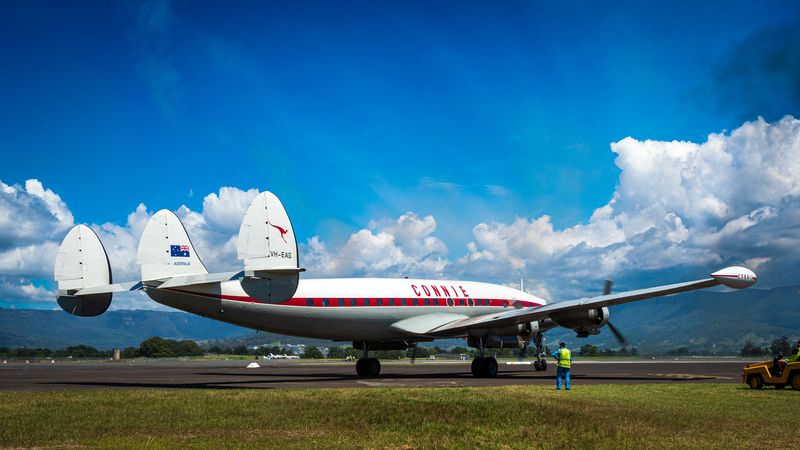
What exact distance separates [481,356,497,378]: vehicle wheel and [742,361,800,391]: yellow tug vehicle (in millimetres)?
11254

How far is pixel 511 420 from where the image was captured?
14.8m

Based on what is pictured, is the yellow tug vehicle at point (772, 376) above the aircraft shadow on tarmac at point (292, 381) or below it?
above

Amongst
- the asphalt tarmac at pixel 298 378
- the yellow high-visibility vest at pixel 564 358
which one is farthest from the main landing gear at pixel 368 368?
the yellow high-visibility vest at pixel 564 358

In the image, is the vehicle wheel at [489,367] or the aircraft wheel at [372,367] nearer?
the vehicle wheel at [489,367]

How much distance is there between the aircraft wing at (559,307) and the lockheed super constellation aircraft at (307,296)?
52mm

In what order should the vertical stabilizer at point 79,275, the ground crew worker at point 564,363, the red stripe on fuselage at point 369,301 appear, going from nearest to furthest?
the ground crew worker at point 564,363 < the vertical stabilizer at point 79,275 < the red stripe on fuselage at point 369,301

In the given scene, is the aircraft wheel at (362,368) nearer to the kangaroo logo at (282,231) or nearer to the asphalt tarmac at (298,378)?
the asphalt tarmac at (298,378)

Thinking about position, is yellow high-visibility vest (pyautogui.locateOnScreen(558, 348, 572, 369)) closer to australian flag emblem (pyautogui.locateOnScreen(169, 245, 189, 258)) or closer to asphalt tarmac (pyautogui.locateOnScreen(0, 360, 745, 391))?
asphalt tarmac (pyautogui.locateOnScreen(0, 360, 745, 391))

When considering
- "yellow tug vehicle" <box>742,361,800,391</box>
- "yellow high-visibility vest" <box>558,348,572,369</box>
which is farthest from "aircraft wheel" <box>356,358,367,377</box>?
"yellow tug vehicle" <box>742,361,800,391</box>

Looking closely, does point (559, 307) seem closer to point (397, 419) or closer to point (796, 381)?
point (796, 381)

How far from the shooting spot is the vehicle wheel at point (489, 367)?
107ft

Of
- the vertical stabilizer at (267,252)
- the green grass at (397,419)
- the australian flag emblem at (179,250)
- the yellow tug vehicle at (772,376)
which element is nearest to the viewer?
the green grass at (397,419)

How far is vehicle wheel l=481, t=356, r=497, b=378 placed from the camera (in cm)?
3247

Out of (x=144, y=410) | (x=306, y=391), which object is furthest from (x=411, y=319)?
(x=144, y=410)
